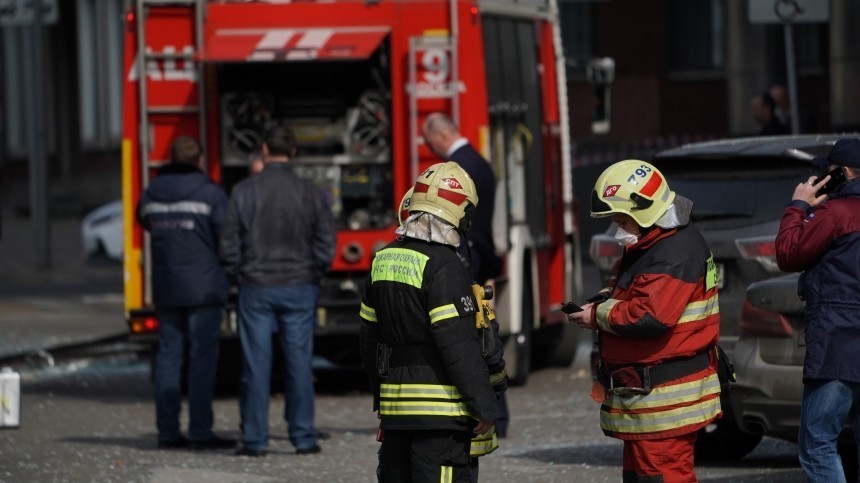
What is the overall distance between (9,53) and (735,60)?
1786 centimetres

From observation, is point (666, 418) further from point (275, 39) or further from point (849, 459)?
point (275, 39)

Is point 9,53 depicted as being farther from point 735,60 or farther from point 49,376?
point 49,376

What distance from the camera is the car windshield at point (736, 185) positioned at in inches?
409

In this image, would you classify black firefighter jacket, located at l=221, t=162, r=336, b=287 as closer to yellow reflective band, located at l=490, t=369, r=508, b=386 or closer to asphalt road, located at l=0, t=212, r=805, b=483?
asphalt road, located at l=0, t=212, r=805, b=483

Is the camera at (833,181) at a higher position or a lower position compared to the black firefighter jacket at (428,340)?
higher

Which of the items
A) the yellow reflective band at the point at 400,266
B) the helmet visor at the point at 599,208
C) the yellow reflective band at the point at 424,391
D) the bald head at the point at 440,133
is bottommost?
the yellow reflective band at the point at 424,391

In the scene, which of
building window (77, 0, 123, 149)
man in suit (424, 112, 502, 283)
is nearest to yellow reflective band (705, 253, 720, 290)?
man in suit (424, 112, 502, 283)

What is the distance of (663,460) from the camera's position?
693 centimetres

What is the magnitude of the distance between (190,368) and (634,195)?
5225 mm

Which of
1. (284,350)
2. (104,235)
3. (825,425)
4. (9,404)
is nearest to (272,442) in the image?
(284,350)

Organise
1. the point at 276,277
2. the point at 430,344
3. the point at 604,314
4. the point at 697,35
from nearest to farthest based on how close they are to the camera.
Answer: the point at 430,344 < the point at 604,314 < the point at 276,277 < the point at 697,35

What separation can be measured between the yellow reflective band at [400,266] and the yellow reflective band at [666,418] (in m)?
0.87

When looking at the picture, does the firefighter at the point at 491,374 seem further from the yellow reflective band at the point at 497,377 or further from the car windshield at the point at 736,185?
the car windshield at the point at 736,185

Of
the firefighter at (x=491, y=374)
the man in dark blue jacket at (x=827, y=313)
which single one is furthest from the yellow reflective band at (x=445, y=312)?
the man in dark blue jacket at (x=827, y=313)
